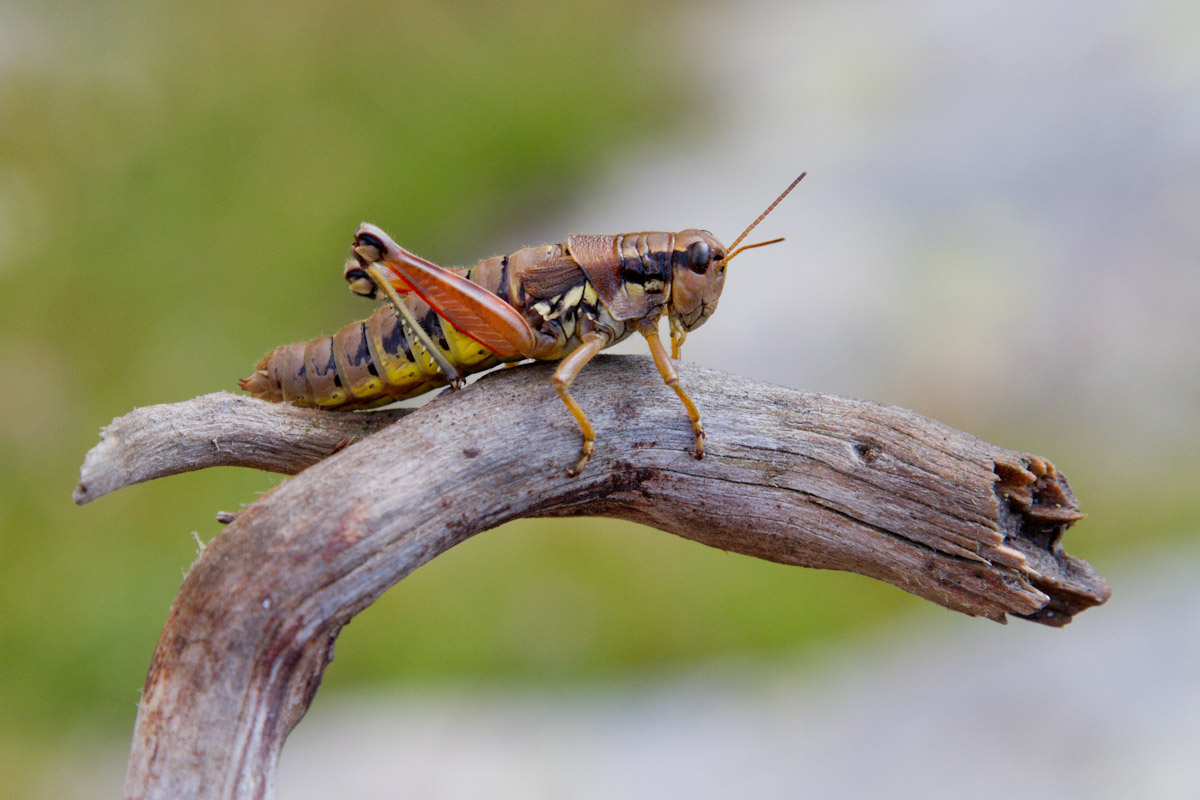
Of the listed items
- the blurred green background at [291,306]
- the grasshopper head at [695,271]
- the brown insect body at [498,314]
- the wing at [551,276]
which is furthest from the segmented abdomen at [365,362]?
the blurred green background at [291,306]

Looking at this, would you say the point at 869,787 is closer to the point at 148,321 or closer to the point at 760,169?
the point at 148,321

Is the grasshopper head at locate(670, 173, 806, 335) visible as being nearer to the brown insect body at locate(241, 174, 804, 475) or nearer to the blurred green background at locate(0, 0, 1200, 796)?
the brown insect body at locate(241, 174, 804, 475)

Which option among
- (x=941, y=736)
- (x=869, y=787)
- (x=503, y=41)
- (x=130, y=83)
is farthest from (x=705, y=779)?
(x=503, y=41)

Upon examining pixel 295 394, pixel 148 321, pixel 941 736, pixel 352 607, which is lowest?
pixel 352 607

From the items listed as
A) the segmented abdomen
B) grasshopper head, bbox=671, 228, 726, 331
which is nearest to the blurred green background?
the segmented abdomen

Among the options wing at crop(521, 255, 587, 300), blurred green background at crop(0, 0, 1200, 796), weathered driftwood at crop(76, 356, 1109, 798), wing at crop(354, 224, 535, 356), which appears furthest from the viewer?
blurred green background at crop(0, 0, 1200, 796)
